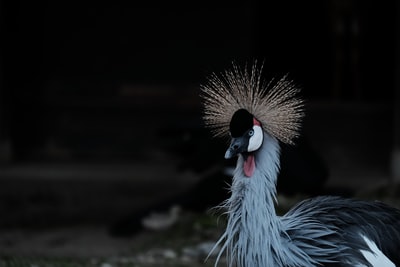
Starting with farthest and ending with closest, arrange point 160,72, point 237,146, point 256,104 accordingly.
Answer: point 160,72
point 256,104
point 237,146

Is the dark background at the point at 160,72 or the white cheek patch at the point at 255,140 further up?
the dark background at the point at 160,72

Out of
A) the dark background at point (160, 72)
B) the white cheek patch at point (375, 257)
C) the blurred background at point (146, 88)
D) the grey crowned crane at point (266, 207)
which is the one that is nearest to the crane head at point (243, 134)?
the grey crowned crane at point (266, 207)

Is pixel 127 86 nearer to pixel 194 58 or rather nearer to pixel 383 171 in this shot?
pixel 194 58

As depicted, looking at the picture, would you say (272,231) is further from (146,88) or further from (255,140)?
(146,88)

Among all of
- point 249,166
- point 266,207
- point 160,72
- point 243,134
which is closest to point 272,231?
point 266,207

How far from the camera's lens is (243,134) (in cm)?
294

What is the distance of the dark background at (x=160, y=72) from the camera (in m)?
6.64

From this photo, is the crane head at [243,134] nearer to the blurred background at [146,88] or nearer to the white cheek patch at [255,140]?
the white cheek patch at [255,140]

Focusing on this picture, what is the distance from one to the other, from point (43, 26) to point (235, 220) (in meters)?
4.05

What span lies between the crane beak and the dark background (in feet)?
11.7

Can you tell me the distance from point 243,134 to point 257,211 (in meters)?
0.26

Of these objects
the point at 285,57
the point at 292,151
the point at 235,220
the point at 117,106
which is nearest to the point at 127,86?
the point at 117,106

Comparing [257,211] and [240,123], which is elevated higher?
[240,123]

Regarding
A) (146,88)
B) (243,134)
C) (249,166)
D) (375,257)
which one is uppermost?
(146,88)
